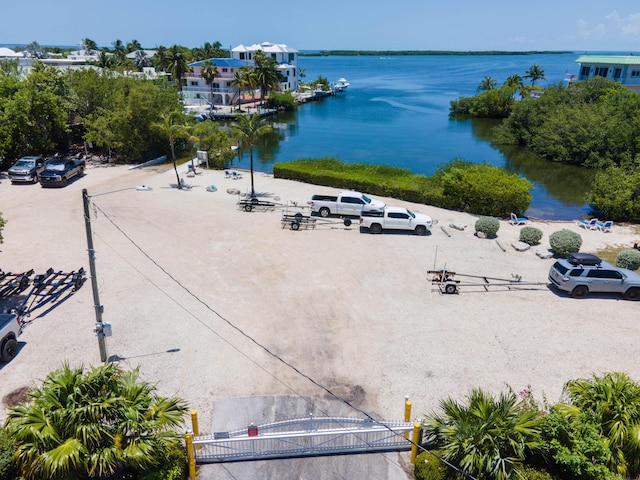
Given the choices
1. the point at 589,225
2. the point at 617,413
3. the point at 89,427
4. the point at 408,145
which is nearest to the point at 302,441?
the point at 89,427

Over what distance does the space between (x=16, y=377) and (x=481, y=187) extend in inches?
1083

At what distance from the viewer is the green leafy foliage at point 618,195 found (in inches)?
1223

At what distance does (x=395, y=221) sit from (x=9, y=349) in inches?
763

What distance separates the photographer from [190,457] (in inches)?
422

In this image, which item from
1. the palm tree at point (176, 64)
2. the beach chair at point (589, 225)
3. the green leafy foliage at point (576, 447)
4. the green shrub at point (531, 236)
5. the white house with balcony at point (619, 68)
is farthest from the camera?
the palm tree at point (176, 64)

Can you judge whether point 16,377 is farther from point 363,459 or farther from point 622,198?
point 622,198

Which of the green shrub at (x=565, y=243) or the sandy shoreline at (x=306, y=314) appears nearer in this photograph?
the sandy shoreline at (x=306, y=314)

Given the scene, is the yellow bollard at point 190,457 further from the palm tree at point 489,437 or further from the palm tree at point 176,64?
the palm tree at point 176,64

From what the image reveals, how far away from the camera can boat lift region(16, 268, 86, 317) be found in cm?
1828

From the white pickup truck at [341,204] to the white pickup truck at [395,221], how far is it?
6.40ft

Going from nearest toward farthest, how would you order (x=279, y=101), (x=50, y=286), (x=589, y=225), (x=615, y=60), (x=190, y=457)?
(x=190, y=457) → (x=50, y=286) → (x=589, y=225) → (x=615, y=60) → (x=279, y=101)

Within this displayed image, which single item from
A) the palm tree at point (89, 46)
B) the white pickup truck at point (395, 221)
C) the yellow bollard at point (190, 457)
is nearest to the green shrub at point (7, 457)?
the yellow bollard at point (190, 457)

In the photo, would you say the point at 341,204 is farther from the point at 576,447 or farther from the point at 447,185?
the point at 576,447

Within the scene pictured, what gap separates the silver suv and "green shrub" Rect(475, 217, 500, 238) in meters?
6.46
